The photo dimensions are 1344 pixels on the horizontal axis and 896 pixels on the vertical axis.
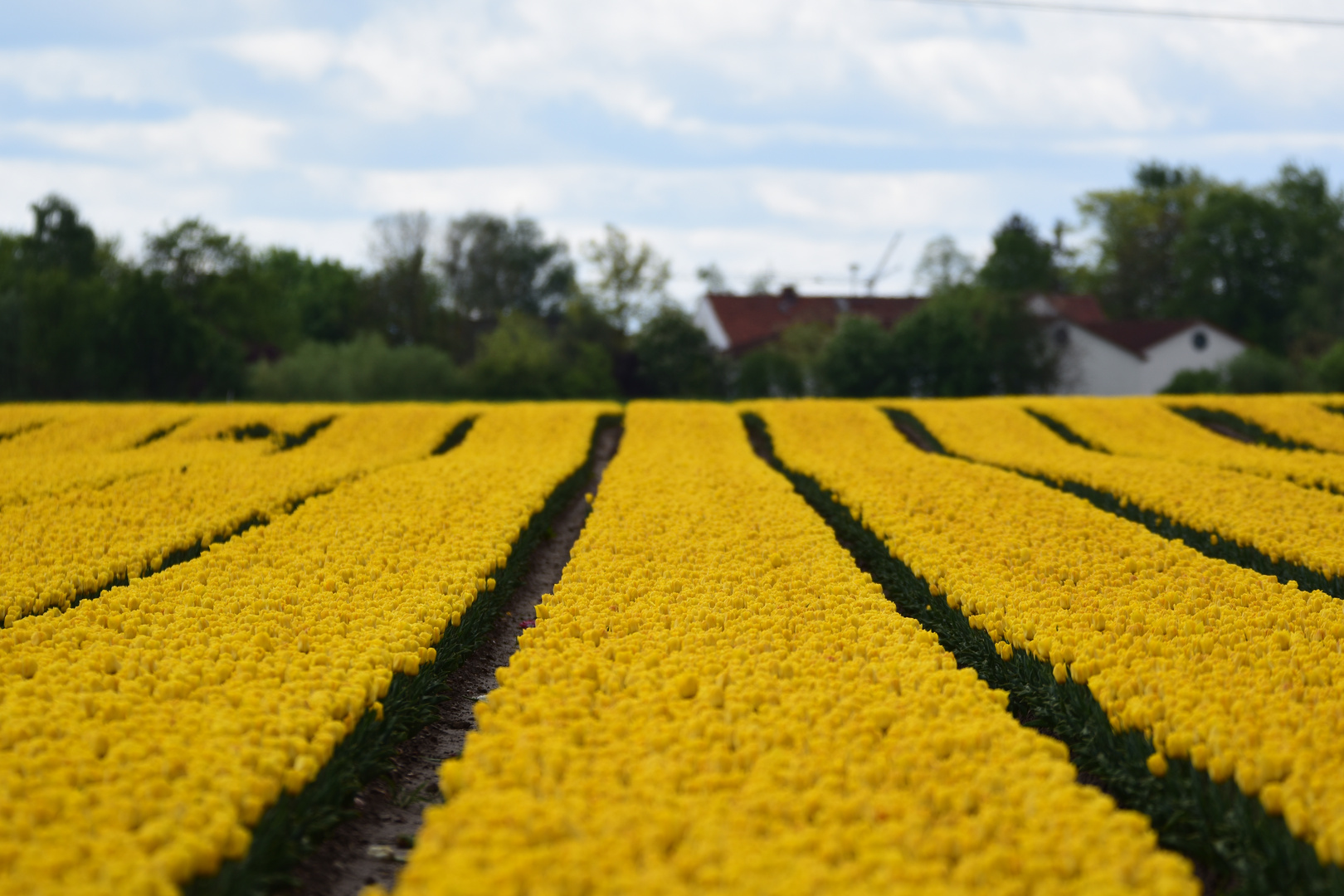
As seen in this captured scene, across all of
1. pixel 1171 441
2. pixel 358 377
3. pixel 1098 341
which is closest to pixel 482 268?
pixel 358 377

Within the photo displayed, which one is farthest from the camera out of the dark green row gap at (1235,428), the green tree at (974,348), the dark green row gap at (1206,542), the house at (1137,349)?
the house at (1137,349)

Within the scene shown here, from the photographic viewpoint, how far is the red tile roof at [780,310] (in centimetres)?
6450

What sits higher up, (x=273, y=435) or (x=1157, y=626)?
(x=273, y=435)

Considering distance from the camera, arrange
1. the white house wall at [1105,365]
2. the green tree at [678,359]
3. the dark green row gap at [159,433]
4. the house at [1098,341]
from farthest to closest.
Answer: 1. the white house wall at [1105,365]
2. the house at [1098,341]
3. the green tree at [678,359]
4. the dark green row gap at [159,433]

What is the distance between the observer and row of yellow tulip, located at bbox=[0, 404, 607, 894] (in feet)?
13.4

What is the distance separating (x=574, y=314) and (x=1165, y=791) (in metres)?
66.4

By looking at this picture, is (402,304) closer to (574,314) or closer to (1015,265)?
(574,314)

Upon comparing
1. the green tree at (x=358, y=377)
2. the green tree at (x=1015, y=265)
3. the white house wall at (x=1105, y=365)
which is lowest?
the green tree at (x=358, y=377)

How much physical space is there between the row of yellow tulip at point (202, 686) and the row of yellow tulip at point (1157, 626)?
412cm

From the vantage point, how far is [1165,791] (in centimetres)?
517

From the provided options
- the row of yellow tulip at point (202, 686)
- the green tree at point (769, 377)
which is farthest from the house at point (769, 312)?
the row of yellow tulip at point (202, 686)

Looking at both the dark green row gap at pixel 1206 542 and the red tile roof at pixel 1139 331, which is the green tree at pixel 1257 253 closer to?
the red tile roof at pixel 1139 331

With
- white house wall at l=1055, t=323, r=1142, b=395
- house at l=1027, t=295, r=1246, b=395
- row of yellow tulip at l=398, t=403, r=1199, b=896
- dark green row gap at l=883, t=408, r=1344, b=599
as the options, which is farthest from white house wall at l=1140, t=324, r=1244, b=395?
row of yellow tulip at l=398, t=403, r=1199, b=896

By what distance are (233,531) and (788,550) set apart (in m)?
6.32
